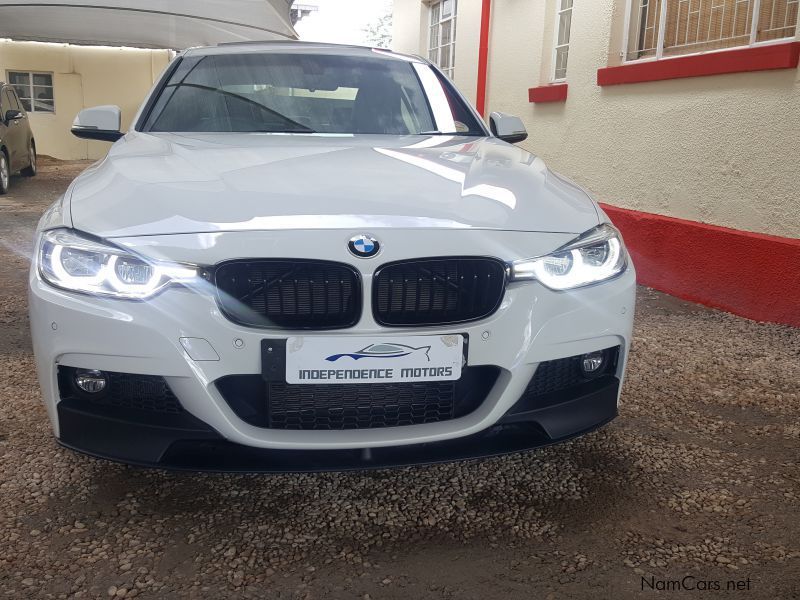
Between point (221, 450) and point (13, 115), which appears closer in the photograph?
point (221, 450)

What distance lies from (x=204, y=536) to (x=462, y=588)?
77 centimetres

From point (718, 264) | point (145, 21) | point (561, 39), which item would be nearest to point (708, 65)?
point (718, 264)

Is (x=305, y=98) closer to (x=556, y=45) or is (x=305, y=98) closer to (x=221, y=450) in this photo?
(x=221, y=450)

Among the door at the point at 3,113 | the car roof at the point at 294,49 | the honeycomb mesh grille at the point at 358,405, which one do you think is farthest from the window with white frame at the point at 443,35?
the honeycomb mesh grille at the point at 358,405

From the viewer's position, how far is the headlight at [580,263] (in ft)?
7.28

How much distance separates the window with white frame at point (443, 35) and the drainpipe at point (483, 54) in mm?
1434

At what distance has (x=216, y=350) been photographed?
2047 millimetres

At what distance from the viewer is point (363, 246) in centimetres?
210

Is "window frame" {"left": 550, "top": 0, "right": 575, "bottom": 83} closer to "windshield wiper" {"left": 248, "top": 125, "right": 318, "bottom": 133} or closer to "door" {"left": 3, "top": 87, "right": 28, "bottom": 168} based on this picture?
"windshield wiper" {"left": 248, "top": 125, "right": 318, "bottom": 133}

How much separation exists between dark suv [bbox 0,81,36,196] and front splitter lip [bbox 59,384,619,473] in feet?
32.5

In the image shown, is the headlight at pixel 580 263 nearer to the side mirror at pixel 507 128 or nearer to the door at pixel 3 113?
the side mirror at pixel 507 128

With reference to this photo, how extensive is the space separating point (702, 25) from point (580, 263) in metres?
4.07

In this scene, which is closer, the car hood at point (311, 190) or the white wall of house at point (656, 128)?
the car hood at point (311, 190)

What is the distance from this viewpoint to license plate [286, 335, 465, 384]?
206cm
